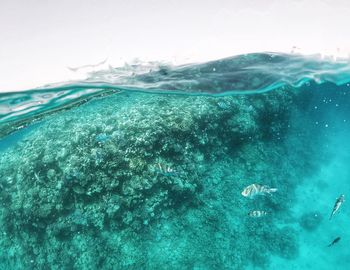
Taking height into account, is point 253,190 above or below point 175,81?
below

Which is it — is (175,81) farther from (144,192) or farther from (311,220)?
(311,220)

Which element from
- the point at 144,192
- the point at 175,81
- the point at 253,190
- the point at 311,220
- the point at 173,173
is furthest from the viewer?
the point at 175,81

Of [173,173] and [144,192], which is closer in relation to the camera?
[173,173]

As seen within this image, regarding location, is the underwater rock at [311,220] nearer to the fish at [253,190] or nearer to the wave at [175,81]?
the wave at [175,81]

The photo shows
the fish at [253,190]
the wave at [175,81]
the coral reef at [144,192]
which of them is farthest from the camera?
the wave at [175,81]

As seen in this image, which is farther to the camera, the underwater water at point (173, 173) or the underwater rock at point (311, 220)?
the underwater rock at point (311, 220)

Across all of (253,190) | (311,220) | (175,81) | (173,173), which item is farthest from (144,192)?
(311,220)

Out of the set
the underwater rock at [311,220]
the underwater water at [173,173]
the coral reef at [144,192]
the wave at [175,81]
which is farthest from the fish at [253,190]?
the underwater rock at [311,220]
